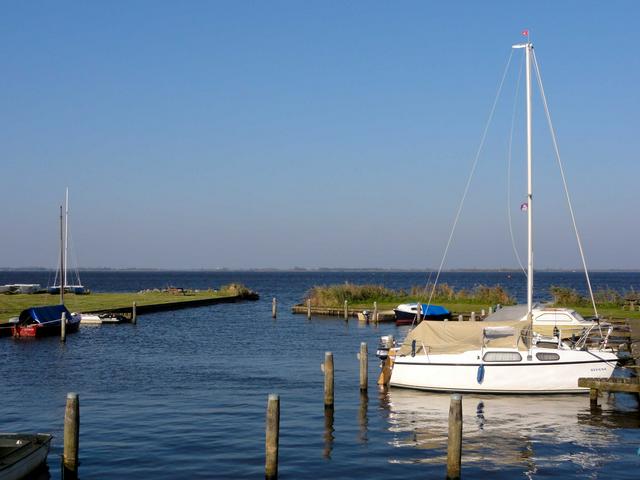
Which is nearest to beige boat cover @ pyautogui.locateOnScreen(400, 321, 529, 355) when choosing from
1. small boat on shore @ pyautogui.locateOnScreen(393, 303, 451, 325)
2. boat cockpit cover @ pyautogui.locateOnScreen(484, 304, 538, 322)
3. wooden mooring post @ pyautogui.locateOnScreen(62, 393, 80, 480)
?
A: boat cockpit cover @ pyautogui.locateOnScreen(484, 304, 538, 322)

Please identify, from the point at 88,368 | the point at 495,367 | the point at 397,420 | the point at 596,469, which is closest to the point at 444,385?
the point at 495,367

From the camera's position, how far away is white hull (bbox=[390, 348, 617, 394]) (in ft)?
102

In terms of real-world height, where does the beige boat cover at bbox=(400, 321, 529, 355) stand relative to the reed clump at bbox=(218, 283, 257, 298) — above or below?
above

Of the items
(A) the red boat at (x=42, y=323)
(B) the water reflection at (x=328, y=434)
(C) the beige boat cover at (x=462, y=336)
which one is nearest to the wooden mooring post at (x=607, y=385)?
(C) the beige boat cover at (x=462, y=336)

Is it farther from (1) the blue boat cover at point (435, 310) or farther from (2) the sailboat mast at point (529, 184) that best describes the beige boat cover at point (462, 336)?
(1) the blue boat cover at point (435, 310)

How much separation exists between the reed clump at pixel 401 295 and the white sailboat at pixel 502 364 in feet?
150

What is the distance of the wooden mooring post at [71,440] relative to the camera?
2036cm

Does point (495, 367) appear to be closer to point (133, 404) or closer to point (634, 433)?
point (634, 433)

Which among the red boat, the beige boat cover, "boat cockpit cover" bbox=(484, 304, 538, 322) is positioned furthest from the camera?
the red boat

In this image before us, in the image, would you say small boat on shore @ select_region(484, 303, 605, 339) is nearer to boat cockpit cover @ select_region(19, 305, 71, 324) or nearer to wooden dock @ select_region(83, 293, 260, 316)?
boat cockpit cover @ select_region(19, 305, 71, 324)

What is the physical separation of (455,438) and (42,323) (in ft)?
142

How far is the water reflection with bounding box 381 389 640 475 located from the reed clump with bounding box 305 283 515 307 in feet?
156

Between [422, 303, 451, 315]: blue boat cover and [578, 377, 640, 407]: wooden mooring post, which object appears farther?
[422, 303, 451, 315]: blue boat cover

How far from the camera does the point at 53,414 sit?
29438 millimetres
